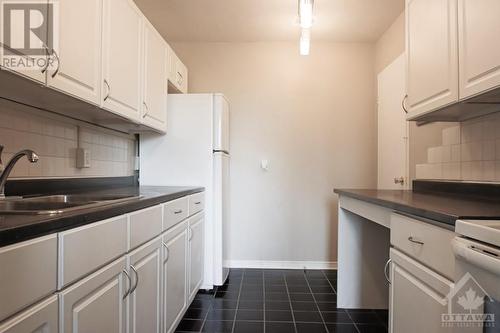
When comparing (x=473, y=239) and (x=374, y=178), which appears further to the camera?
(x=374, y=178)

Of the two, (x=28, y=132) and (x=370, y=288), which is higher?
(x=28, y=132)

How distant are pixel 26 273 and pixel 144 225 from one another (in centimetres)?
71

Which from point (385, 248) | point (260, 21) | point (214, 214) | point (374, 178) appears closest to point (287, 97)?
point (260, 21)

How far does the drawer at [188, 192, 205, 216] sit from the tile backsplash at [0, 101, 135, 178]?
65cm

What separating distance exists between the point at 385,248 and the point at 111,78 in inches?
86.6

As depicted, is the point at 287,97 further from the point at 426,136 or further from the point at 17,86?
the point at 17,86

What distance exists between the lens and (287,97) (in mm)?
3455

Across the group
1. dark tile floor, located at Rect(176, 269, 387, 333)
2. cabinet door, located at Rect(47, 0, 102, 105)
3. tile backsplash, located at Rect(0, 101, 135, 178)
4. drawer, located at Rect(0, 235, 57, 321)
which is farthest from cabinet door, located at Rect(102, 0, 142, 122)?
dark tile floor, located at Rect(176, 269, 387, 333)

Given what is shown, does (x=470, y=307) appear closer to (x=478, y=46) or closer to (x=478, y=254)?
(x=478, y=254)

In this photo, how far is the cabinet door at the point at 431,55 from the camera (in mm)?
1564

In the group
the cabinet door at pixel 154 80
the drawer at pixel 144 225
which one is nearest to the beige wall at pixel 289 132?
the cabinet door at pixel 154 80

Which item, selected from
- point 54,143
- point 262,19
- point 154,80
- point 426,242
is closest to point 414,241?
point 426,242

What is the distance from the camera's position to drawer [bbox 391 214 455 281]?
103 cm

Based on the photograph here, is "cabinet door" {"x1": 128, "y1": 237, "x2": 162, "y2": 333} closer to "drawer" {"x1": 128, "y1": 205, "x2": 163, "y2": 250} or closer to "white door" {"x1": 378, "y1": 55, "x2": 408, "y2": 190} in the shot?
"drawer" {"x1": 128, "y1": 205, "x2": 163, "y2": 250}
